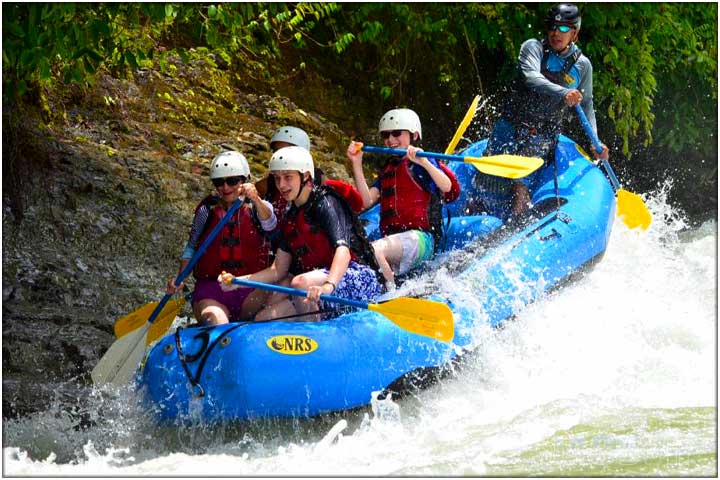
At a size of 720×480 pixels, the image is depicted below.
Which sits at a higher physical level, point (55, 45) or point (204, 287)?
point (55, 45)

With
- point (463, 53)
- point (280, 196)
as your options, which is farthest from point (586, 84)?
point (463, 53)

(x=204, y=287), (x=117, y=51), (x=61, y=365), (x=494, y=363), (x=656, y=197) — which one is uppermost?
(x=117, y=51)

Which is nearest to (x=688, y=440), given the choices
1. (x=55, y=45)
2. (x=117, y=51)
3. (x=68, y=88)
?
(x=55, y=45)

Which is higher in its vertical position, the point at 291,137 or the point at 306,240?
the point at 291,137

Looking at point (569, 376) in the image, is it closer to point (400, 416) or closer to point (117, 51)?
point (400, 416)

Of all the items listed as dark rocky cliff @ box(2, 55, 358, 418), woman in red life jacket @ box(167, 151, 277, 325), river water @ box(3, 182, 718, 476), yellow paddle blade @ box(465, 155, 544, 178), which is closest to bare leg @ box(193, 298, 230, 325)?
woman in red life jacket @ box(167, 151, 277, 325)

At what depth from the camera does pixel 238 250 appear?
5422 mm

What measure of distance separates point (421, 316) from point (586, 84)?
2.54 m

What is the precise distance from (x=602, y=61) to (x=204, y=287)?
5319 millimetres

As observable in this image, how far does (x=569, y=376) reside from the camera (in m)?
5.66

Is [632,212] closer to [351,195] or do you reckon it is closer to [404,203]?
[404,203]

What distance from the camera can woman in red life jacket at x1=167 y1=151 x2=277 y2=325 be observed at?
5.35 m

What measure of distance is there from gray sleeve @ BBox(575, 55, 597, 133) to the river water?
3.54 ft

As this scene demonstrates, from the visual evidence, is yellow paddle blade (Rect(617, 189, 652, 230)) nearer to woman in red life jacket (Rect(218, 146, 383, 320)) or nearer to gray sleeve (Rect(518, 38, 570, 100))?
gray sleeve (Rect(518, 38, 570, 100))
